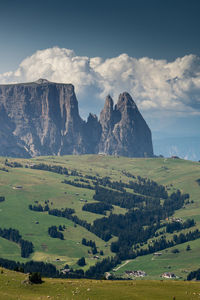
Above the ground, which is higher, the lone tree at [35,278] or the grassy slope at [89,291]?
the lone tree at [35,278]

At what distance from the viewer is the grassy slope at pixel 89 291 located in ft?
261

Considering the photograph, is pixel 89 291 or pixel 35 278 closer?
pixel 89 291

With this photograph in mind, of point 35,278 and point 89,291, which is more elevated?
point 35,278

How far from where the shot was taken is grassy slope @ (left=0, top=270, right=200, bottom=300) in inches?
3130

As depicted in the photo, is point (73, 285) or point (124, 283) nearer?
point (73, 285)

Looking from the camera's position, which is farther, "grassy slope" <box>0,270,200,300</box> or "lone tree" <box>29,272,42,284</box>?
"lone tree" <box>29,272,42,284</box>

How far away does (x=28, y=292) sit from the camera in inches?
3221

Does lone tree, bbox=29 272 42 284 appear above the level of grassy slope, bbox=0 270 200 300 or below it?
above

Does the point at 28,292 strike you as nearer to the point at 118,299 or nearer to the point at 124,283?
the point at 118,299

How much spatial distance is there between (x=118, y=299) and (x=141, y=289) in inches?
446

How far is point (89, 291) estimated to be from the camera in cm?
8412

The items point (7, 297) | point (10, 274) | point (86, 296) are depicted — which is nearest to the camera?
point (7, 297)

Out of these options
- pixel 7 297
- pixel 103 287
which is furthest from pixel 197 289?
pixel 7 297

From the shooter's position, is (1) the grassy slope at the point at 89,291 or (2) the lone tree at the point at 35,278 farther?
(2) the lone tree at the point at 35,278
